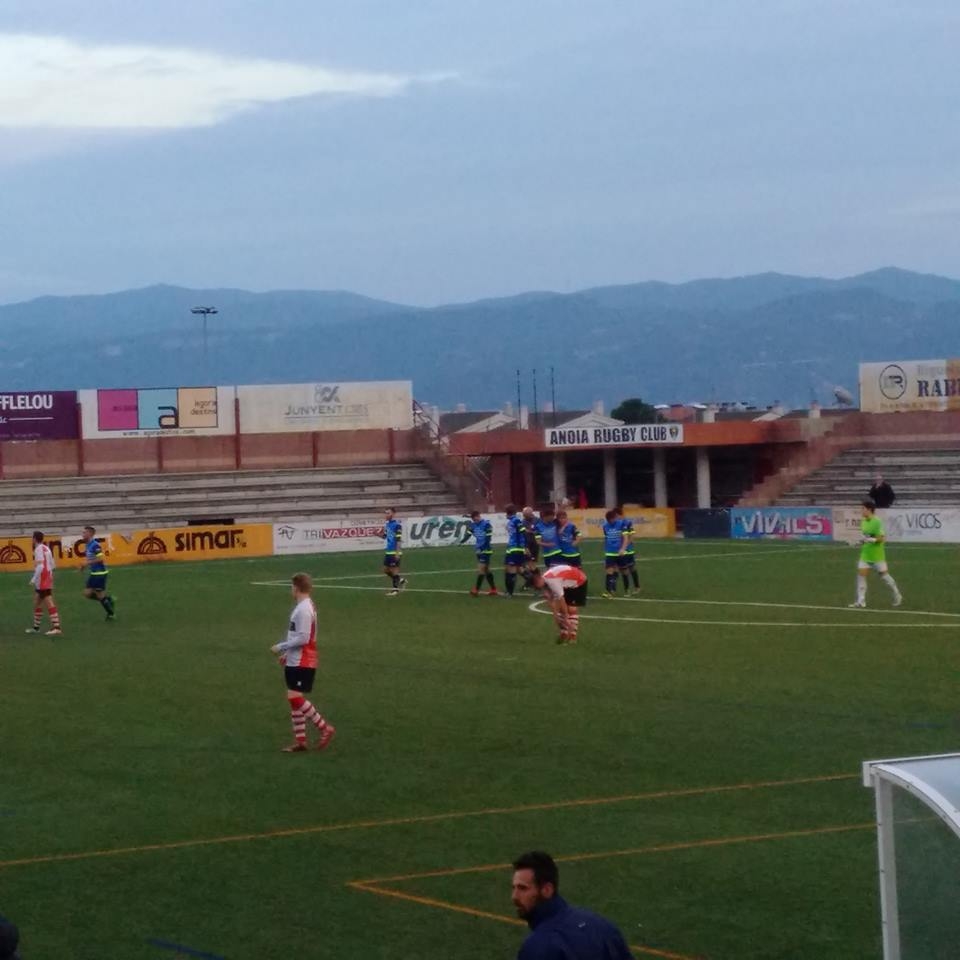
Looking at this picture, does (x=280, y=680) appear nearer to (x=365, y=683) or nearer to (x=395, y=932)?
(x=365, y=683)

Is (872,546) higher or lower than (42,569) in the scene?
lower

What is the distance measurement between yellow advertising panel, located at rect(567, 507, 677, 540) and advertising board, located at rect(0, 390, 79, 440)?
24635mm

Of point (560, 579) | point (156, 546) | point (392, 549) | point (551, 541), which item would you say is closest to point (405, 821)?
point (560, 579)

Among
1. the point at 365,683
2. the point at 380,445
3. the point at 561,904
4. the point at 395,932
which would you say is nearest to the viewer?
the point at 561,904

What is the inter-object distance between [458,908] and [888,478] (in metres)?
60.0

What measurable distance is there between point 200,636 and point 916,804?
23.7 metres

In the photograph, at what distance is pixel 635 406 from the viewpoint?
142m

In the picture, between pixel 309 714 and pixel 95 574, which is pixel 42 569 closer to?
pixel 95 574

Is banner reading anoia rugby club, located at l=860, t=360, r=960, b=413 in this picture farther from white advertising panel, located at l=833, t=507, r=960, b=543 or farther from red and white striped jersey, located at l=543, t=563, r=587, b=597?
red and white striped jersey, located at l=543, t=563, r=587, b=597

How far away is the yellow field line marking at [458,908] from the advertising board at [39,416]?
65.9m

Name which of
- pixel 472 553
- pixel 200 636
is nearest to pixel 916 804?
pixel 200 636

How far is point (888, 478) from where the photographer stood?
69.0 m

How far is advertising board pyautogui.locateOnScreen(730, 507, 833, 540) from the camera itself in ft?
189

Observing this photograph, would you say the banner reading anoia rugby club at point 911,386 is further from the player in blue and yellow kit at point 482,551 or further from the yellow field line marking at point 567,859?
the yellow field line marking at point 567,859
